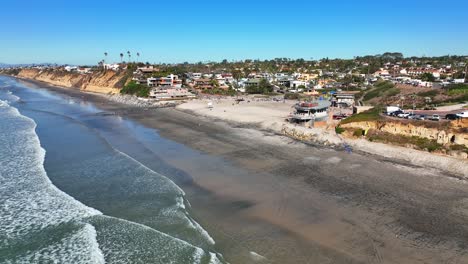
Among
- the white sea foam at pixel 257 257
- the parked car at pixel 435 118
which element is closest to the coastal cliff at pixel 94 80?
the parked car at pixel 435 118

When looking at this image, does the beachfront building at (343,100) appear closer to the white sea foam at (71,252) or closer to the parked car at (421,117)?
the parked car at (421,117)

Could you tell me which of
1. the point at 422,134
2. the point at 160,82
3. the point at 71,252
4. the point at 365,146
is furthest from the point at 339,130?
the point at 160,82

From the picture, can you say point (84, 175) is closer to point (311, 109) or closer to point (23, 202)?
point (23, 202)

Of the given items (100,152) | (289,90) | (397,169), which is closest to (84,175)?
(100,152)

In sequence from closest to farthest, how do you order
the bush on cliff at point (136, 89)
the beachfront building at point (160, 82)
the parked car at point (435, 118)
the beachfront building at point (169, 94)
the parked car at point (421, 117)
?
the parked car at point (435, 118) → the parked car at point (421, 117) → the beachfront building at point (169, 94) → the bush on cliff at point (136, 89) → the beachfront building at point (160, 82)

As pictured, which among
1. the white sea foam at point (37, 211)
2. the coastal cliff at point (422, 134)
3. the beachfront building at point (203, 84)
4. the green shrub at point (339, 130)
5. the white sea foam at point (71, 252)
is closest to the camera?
the white sea foam at point (71, 252)

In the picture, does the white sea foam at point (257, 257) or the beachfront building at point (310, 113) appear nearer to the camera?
the white sea foam at point (257, 257)

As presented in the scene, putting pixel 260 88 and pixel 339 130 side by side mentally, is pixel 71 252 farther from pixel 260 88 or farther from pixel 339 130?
pixel 260 88
